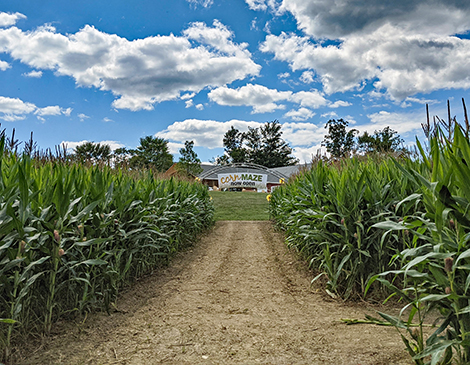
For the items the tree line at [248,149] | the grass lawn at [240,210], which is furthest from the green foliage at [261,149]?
the grass lawn at [240,210]

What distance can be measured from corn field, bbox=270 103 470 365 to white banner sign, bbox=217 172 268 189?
29.2 meters

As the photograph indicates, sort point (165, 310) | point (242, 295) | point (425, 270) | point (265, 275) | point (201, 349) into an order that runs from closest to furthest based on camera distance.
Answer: point (425, 270)
point (201, 349)
point (165, 310)
point (242, 295)
point (265, 275)

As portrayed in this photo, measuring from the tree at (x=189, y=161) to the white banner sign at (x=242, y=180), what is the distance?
3617 mm

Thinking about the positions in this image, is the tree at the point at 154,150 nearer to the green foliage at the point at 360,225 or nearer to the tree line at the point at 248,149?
the tree line at the point at 248,149

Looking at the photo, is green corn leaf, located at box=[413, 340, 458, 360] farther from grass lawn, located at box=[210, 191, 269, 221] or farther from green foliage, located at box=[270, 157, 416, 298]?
grass lawn, located at box=[210, 191, 269, 221]

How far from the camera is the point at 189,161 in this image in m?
39.3

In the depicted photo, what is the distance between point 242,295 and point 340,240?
147 cm

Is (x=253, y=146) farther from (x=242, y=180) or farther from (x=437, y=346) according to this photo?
(x=437, y=346)

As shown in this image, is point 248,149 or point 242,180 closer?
point 242,180

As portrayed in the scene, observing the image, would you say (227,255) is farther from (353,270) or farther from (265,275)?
(353,270)

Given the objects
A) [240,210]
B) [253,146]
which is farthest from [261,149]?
[240,210]

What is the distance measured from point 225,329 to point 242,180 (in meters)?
31.6

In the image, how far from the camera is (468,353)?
178 centimetres

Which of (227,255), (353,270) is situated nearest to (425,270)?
(353,270)
